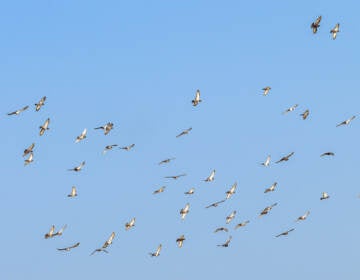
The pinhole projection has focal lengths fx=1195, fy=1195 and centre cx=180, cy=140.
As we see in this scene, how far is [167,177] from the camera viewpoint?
158 metres

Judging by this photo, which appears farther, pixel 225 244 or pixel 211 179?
pixel 211 179

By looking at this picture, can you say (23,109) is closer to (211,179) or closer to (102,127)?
(102,127)

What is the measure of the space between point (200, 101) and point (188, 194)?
48.4 feet

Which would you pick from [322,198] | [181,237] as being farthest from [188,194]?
[322,198]

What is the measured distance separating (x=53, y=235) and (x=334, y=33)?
153ft

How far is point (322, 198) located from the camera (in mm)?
163875

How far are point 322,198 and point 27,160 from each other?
40.8 m

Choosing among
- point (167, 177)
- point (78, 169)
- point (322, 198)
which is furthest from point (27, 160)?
point (322, 198)

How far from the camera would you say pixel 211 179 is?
174 meters

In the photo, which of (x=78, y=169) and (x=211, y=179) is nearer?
(x=78, y=169)

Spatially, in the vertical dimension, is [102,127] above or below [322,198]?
above

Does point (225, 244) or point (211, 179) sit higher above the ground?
point (211, 179)

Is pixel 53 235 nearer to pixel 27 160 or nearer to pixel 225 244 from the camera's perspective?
pixel 27 160

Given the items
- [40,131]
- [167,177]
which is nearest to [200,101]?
[167,177]
